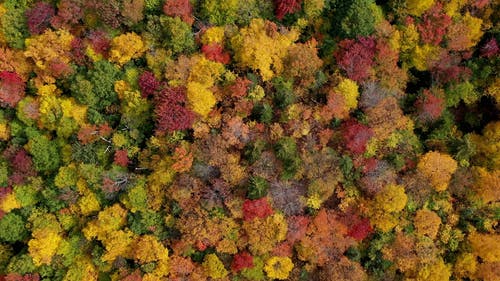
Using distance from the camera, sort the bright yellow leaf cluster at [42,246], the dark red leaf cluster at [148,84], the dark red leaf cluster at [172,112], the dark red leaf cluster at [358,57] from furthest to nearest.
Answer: the bright yellow leaf cluster at [42,246] → the dark red leaf cluster at [358,57] → the dark red leaf cluster at [148,84] → the dark red leaf cluster at [172,112]

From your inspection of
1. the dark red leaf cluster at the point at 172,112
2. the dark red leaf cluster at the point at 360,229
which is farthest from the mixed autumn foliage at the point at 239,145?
the dark red leaf cluster at the point at 360,229

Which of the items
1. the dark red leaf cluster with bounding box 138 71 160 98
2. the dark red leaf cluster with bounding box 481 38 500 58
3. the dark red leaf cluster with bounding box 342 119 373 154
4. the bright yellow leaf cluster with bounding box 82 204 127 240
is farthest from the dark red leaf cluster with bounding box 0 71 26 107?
the dark red leaf cluster with bounding box 481 38 500 58

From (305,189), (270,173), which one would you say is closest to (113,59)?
(270,173)

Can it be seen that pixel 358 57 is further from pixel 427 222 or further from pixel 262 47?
pixel 427 222

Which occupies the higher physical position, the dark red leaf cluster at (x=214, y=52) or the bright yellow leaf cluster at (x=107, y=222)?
the dark red leaf cluster at (x=214, y=52)

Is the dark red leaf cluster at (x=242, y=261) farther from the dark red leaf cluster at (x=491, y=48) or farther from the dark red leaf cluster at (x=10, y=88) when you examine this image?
the dark red leaf cluster at (x=491, y=48)

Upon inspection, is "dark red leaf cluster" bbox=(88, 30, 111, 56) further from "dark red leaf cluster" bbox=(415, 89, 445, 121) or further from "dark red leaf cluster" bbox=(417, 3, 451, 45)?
"dark red leaf cluster" bbox=(415, 89, 445, 121)
